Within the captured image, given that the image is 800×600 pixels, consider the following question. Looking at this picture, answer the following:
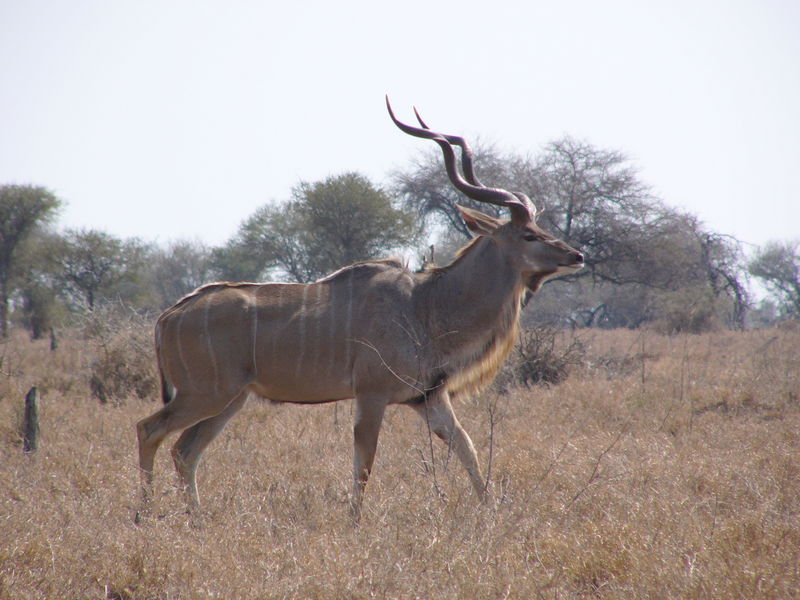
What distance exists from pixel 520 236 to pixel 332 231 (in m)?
14.4

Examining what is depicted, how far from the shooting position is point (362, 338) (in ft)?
15.4

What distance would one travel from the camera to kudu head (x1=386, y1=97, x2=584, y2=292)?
16.2 feet

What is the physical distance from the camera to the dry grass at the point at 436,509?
3.00 metres

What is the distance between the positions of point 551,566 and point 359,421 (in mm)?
1513

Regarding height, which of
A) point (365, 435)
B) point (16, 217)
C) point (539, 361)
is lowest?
point (365, 435)

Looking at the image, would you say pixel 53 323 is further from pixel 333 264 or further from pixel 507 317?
pixel 507 317

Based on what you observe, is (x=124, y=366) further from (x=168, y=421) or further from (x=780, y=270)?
(x=780, y=270)

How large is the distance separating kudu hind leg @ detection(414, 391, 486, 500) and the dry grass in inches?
7.0

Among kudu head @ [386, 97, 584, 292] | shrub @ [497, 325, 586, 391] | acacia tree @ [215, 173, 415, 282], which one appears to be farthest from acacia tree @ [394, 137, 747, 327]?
kudu head @ [386, 97, 584, 292]

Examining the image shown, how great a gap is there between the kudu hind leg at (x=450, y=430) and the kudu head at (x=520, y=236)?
3.17ft

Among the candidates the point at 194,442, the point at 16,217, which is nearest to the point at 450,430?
the point at 194,442

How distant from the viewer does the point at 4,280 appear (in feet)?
78.5

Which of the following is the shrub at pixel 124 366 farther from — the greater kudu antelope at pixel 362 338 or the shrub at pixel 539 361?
the shrub at pixel 539 361

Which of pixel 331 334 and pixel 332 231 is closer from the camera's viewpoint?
pixel 331 334
